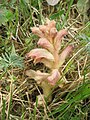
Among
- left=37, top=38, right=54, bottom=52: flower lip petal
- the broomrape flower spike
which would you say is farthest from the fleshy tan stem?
left=37, top=38, right=54, bottom=52: flower lip petal

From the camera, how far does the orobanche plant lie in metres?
1.44

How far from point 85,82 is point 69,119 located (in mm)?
159

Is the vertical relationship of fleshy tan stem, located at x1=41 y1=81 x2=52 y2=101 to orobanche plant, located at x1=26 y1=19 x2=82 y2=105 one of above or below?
below

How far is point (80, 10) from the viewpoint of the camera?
1.81 metres

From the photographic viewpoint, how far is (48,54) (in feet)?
4.75

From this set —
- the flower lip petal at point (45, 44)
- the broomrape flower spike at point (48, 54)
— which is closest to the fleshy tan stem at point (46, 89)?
the broomrape flower spike at point (48, 54)

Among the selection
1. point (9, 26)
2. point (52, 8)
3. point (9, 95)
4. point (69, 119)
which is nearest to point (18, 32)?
point (9, 26)

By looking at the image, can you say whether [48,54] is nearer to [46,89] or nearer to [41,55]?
[41,55]

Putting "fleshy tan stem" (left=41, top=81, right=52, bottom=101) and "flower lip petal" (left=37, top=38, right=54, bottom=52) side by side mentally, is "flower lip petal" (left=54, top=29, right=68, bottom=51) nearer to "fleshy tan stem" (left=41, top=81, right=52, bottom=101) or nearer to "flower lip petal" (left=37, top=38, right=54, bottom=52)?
"flower lip petal" (left=37, top=38, right=54, bottom=52)

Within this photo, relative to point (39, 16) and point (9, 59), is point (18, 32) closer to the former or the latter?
point (39, 16)

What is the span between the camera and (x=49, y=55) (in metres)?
1.44

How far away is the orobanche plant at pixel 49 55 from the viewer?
4.72 ft

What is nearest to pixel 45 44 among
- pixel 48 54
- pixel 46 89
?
pixel 48 54

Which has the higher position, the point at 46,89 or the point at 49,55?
the point at 49,55
